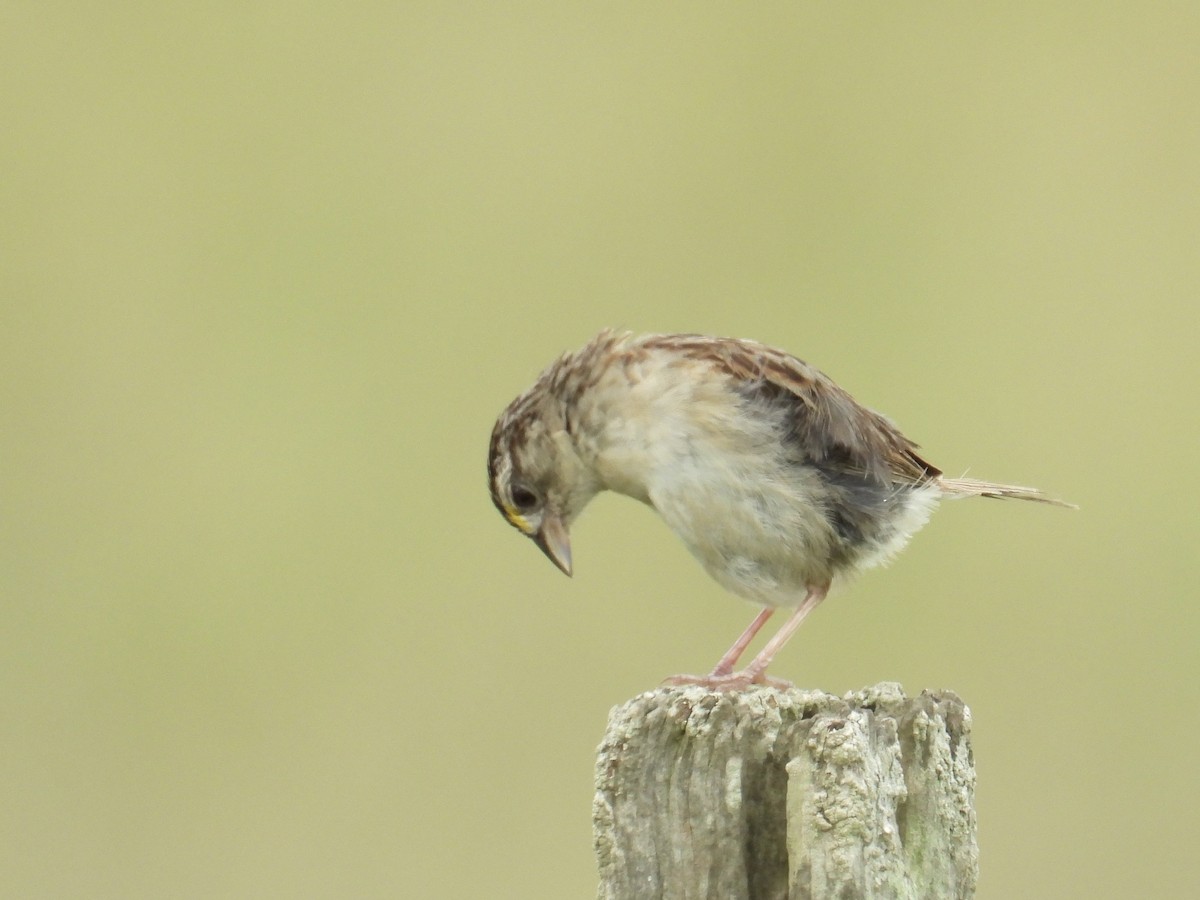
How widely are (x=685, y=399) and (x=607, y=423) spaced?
11.1 inches

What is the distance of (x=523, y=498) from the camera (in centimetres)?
518

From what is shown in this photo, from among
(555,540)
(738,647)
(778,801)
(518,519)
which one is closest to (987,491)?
(738,647)

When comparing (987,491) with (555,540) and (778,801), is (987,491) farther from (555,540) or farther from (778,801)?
(778,801)

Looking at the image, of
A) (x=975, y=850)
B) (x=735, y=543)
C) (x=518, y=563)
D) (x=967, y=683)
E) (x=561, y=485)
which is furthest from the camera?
(x=518, y=563)

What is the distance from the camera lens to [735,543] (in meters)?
4.71

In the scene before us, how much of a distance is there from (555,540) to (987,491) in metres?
1.38

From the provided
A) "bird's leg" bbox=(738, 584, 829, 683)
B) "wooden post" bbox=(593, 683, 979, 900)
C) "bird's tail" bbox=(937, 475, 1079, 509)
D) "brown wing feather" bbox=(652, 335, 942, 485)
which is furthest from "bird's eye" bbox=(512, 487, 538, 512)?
"wooden post" bbox=(593, 683, 979, 900)

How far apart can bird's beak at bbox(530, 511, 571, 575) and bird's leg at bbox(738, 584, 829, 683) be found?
747 millimetres

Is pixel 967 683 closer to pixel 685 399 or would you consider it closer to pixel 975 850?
pixel 685 399

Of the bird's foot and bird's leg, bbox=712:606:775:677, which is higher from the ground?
the bird's foot

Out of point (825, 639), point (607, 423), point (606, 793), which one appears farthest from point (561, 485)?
point (825, 639)

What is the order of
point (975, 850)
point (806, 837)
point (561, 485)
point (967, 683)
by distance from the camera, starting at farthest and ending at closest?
1. point (967, 683)
2. point (561, 485)
3. point (975, 850)
4. point (806, 837)

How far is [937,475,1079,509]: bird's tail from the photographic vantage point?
5.15 meters

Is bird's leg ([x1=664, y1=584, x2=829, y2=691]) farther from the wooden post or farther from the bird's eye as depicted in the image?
the bird's eye
